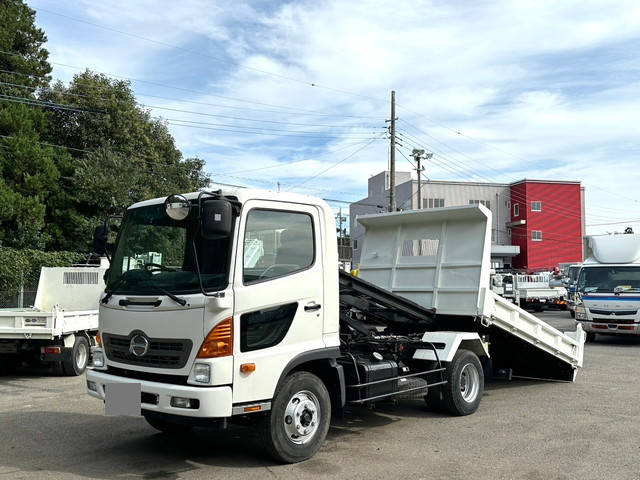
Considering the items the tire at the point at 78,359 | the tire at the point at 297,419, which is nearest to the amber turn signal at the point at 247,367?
the tire at the point at 297,419

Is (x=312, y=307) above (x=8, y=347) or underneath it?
above

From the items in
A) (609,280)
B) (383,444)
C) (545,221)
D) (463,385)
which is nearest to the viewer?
(383,444)

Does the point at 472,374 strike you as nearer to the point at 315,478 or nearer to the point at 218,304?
the point at 315,478

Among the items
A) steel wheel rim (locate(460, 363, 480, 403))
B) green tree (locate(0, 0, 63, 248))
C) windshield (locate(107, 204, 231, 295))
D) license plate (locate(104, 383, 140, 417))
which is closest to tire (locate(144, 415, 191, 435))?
license plate (locate(104, 383, 140, 417))

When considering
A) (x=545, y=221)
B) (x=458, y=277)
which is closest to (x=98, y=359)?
(x=458, y=277)

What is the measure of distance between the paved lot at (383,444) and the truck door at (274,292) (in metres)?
0.97

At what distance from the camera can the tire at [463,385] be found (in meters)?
7.57

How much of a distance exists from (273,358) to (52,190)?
926 inches

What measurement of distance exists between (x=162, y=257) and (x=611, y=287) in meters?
13.5

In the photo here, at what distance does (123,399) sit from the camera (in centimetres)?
543

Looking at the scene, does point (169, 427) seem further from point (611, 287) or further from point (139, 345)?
point (611, 287)

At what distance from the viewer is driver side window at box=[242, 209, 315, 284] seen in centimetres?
551

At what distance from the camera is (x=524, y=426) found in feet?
23.5

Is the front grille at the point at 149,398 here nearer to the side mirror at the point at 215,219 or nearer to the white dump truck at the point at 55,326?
the side mirror at the point at 215,219
